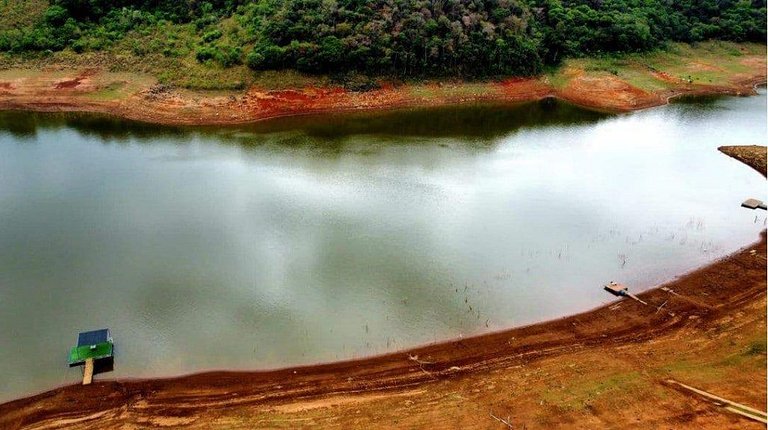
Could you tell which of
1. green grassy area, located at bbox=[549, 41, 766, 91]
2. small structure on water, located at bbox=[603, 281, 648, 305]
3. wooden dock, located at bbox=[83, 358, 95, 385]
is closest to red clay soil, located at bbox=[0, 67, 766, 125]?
green grassy area, located at bbox=[549, 41, 766, 91]

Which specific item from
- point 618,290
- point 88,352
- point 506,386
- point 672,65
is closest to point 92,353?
point 88,352

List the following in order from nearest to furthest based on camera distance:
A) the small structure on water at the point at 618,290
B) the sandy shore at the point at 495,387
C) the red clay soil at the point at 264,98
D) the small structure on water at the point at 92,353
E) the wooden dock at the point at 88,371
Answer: the sandy shore at the point at 495,387, the wooden dock at the point at 88,371, the small structure on water at the point at 92,353, the small structure on water at the point at 618,290, the red clay soil at the point at 264,98

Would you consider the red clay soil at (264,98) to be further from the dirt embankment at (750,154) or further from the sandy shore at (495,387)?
the sandy shore at (495,387)

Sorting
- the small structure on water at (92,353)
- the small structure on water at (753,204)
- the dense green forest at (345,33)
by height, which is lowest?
the small structure on water at (92,353)

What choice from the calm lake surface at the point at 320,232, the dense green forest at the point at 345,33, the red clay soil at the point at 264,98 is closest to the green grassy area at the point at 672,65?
the dense green forest at the point at 345,33

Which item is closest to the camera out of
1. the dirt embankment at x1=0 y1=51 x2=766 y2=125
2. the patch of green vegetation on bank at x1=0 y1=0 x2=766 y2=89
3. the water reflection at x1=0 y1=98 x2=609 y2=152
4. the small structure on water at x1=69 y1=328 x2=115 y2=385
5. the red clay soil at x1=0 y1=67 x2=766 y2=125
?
the small structure on water at x1=69 y1=328 x2=115 y2=385

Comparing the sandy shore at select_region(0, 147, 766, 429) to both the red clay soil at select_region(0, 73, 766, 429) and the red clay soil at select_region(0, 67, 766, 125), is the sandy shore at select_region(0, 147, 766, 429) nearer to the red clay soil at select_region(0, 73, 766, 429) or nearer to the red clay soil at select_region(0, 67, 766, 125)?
the red clay soil at select_region(0, 73, 766, 429)

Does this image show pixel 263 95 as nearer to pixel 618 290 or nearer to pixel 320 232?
pixel 320 232

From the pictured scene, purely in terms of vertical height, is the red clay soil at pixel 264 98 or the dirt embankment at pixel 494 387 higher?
the red clay soil at pixel 264 98
